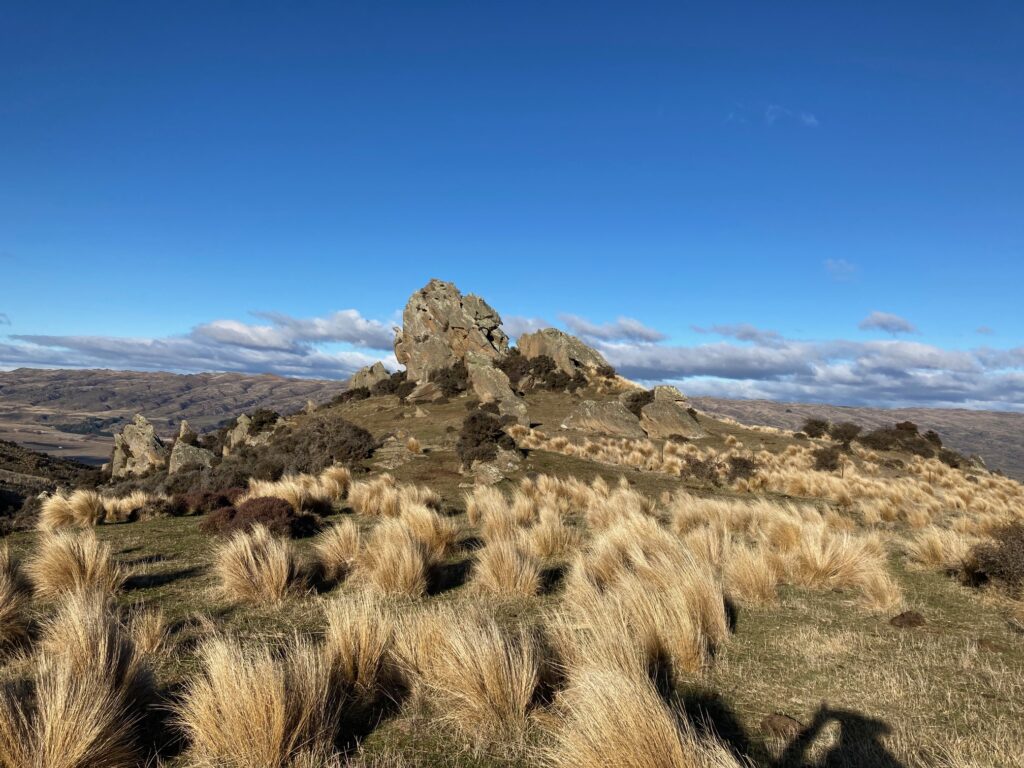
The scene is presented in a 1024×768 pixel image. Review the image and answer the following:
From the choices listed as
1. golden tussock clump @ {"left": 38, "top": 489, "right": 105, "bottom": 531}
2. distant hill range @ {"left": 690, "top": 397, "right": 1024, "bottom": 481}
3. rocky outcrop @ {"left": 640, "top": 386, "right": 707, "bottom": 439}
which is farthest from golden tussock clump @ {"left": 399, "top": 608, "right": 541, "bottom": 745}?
distant hill range @ {"left": 690, "top": 397, "right": 1024, "bottom": 481}

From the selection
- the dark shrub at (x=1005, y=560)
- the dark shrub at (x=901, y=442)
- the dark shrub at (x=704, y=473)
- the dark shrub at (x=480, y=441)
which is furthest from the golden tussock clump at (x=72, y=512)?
the dark shrub at (x=901, y=442)

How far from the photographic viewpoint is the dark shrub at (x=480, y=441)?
22.9m

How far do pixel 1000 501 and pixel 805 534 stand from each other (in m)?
17.5

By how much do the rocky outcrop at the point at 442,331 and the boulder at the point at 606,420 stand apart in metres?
14.0

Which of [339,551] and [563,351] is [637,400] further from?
[339,551]

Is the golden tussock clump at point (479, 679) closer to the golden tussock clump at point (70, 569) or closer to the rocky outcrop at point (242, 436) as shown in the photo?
the golden tussock clump at point (70, 569)

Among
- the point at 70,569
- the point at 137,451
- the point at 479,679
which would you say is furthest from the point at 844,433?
the point at 137,451

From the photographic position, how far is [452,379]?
1687 inches

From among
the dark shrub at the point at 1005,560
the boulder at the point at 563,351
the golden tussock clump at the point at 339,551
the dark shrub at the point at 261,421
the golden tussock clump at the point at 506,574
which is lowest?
the dark shrub at the point at 261,421

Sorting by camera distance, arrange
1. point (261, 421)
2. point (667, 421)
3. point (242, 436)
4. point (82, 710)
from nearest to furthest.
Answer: point (82, 710) → point (667, 421) → point (242, 436) → point (261, 421)

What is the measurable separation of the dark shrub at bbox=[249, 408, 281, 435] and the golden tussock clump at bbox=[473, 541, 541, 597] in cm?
3589

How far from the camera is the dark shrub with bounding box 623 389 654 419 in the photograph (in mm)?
37122

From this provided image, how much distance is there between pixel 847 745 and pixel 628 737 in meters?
1.97

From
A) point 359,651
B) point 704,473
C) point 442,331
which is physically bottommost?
point 704,473
